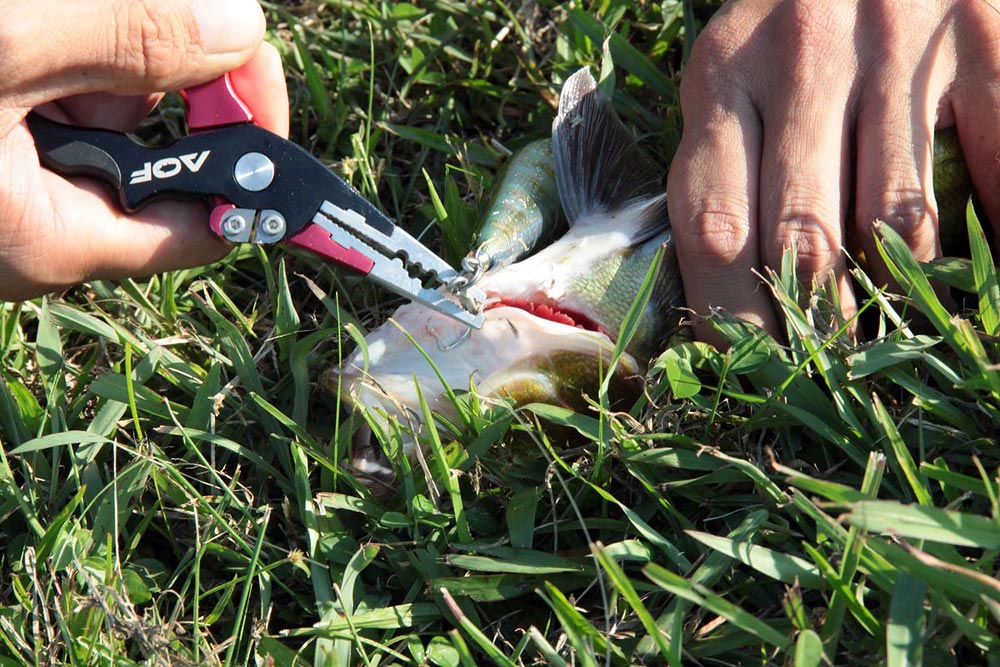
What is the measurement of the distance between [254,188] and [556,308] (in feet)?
2.72

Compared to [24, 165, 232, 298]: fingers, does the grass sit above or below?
below

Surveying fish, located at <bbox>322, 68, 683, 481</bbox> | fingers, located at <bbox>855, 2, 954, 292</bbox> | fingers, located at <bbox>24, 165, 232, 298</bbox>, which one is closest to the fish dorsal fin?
fish, located at <bbox>322, 68, 683, 481</bbox>

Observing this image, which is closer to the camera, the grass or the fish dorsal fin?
the grass

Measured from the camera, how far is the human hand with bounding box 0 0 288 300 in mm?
2113

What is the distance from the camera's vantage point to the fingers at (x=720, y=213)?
2443 mm

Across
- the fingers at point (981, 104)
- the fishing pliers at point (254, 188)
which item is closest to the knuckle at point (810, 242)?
the fingers at point (981, 104)

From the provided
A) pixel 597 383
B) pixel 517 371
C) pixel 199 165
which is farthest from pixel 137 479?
pixel 597 383

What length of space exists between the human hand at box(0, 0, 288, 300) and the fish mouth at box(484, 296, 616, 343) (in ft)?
2.49

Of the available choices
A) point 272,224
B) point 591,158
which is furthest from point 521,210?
point 272,224

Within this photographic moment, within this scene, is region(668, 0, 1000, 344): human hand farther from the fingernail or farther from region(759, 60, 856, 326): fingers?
the fingernail

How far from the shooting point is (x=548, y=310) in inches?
100.0


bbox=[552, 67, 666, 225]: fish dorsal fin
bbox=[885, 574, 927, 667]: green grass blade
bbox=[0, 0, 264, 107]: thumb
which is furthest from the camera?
bbox=[552, 67, 666, 225]: fish dorsal fin

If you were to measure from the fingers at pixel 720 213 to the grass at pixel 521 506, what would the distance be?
0.31ft

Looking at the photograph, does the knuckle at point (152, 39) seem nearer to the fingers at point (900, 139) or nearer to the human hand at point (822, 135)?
the human hand at point (822, 135)
